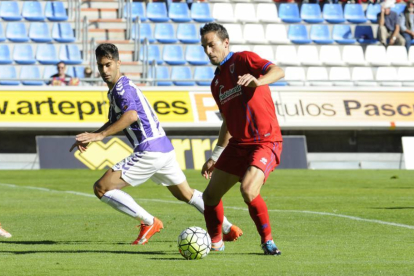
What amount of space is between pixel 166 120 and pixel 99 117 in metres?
1.86

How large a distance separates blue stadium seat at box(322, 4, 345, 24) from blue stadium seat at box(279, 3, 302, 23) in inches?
40.1

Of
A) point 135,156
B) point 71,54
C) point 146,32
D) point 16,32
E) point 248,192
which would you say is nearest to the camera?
point 248,192

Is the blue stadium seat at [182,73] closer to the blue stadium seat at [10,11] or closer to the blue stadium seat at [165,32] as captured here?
the blue stadium seat at [165,32]

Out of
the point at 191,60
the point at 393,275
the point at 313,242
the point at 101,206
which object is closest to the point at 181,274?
the point at 393,275

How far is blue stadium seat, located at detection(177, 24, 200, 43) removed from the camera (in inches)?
1158

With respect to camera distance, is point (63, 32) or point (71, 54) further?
point (63, 32)

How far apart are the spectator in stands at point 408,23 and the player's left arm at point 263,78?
24.1 m

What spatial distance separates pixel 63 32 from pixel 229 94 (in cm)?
2098

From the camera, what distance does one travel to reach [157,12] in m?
29.9

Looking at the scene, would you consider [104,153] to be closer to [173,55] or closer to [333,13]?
[173,55]

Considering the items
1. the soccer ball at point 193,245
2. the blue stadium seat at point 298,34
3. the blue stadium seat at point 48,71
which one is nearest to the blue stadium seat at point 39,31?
the blue stadium seat at point 48,71

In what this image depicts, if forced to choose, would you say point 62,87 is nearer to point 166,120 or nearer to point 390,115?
point 166,120

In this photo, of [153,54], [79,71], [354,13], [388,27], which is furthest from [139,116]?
[354,13]

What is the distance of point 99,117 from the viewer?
966 inches
